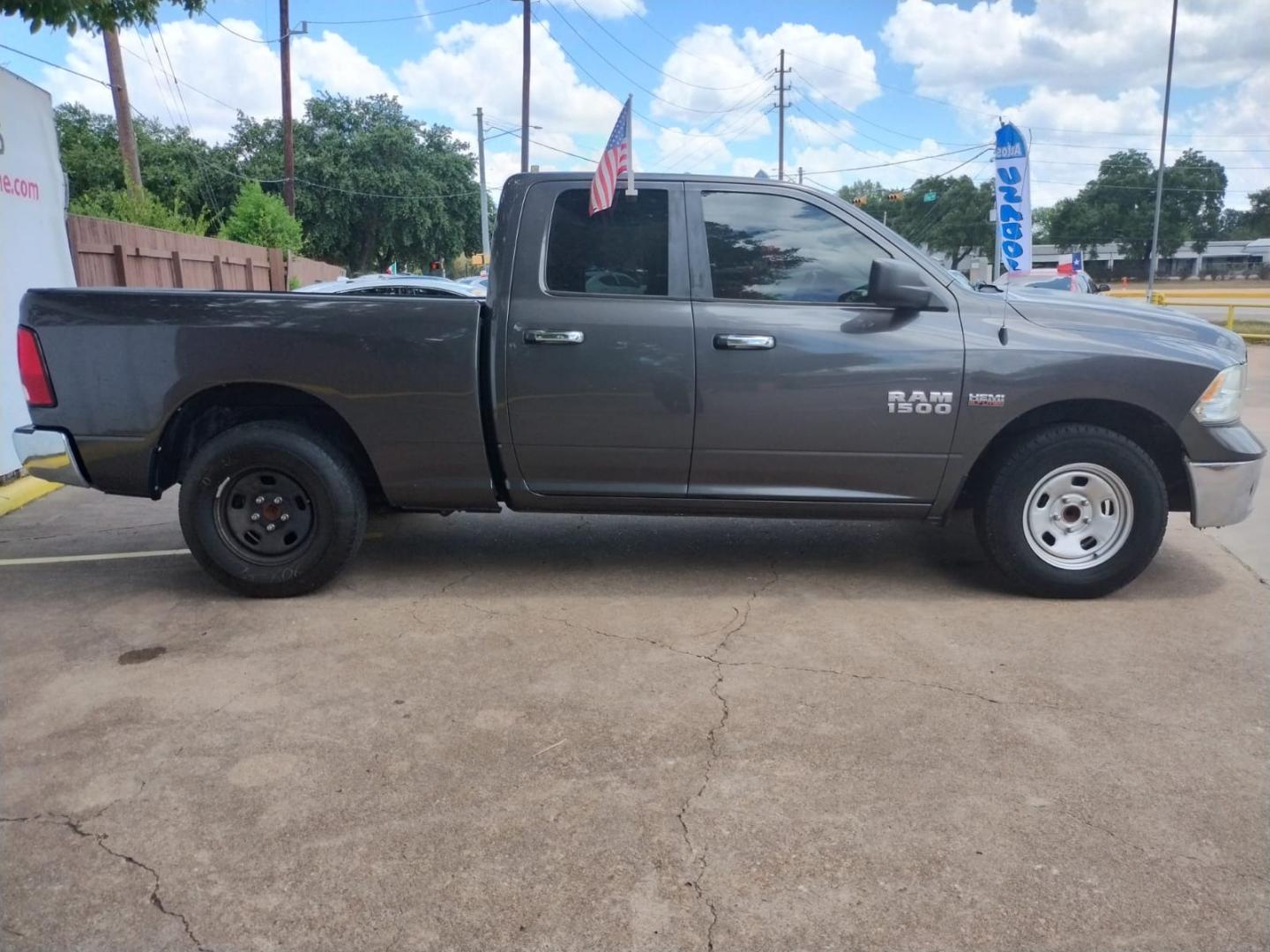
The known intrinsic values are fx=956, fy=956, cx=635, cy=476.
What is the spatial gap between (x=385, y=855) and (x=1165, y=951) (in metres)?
2.02

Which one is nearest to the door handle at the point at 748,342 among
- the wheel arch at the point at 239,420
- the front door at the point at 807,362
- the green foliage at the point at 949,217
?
the front door at the point at 807,362

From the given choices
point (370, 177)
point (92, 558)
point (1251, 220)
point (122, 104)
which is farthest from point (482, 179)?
point (1251, 220)

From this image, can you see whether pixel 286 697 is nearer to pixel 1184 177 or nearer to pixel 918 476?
pixel 918 476

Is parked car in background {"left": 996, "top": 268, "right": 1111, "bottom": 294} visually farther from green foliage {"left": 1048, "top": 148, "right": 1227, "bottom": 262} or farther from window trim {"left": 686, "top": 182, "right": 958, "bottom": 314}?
green foliage {"left": 1048, "top": 148, "right": 1227, "bottom": 262}

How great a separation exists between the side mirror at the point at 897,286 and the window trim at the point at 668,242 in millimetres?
870

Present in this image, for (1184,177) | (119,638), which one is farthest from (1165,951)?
(1184,177)

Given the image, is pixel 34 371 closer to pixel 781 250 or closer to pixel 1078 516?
pixel 781 250

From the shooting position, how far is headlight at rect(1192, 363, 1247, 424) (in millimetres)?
4410

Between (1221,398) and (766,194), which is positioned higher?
(766,194)

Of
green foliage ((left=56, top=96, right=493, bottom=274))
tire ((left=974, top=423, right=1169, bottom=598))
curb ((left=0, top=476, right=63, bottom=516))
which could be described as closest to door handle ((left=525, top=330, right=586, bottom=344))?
tire ((left=974, top=423, right=1169, bottom=598))

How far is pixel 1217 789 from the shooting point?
9.87 ft

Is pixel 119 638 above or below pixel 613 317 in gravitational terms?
below

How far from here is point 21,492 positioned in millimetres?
7066

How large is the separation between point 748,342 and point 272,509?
8.08 ft
